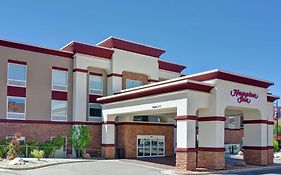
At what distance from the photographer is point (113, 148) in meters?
34.0

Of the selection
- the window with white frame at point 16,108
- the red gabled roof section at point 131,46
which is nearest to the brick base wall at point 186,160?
the window with white frame at point 16,108

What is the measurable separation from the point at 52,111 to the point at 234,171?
17.7m

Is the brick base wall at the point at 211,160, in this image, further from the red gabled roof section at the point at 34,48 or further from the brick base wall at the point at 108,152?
the red gabled roof section at the point at 34,48

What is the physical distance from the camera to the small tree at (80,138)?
33.3 meters

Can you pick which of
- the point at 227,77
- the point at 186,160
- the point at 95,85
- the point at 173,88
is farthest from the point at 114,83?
the point at 186,160

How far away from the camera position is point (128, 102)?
101 feet

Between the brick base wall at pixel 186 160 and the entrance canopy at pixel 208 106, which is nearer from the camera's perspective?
the brick base wall at pixel 186 160

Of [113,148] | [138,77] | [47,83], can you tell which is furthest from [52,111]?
[138,77]

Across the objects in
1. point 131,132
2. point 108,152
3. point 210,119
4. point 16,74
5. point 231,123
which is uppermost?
point 16,74

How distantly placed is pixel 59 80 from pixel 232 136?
26.8 metres

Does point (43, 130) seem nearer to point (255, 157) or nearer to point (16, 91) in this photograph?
point (16, 91)

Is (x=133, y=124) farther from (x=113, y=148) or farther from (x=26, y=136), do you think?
(x=26, y=136)

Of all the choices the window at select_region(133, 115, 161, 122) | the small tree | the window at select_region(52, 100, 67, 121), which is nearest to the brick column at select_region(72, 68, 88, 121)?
the window at select_region(52, 100, 67, 121)

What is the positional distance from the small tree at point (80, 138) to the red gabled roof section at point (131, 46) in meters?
9.08
